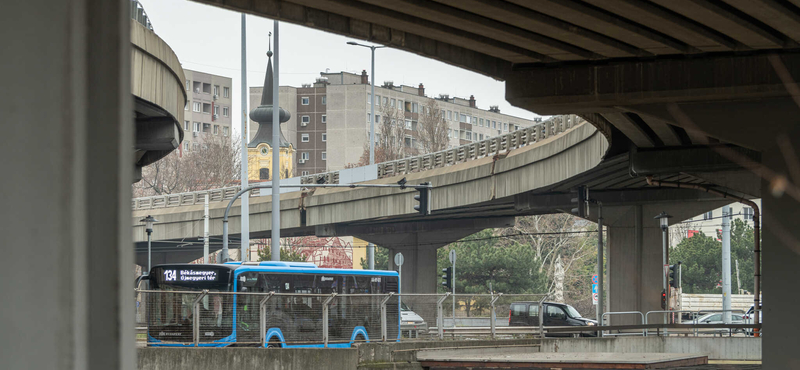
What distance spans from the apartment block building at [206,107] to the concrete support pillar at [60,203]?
14556cm

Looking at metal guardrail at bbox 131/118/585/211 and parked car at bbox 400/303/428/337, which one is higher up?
metal guardrail at bbox 131/118/585/211

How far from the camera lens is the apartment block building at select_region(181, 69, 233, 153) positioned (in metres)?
147

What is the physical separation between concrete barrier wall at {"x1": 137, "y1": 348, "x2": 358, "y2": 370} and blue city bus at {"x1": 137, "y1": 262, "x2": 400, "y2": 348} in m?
1.15

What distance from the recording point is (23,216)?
226 cm

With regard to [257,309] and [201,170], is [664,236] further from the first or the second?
[201,170]

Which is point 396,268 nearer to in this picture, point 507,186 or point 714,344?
point 507,186

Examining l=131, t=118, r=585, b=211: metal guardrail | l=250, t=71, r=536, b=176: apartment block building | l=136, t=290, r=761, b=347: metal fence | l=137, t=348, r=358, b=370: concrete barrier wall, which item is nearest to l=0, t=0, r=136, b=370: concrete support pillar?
l=137, t=348, r=358, b=370: concrete barrier wall

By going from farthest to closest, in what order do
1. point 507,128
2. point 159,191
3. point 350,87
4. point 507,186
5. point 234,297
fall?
point 507,128
point 350,87
point 159,191
point 507,186
point 234,297

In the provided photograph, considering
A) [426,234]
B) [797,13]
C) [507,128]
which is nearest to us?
[797,13]

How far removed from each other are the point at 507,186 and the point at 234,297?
57.5 feet

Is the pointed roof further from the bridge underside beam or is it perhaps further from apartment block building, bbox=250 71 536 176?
the bridge underside beam

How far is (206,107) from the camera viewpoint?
151875 mm

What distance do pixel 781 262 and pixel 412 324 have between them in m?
10.8

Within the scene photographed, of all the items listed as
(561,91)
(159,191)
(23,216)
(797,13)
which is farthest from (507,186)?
(159,191)
